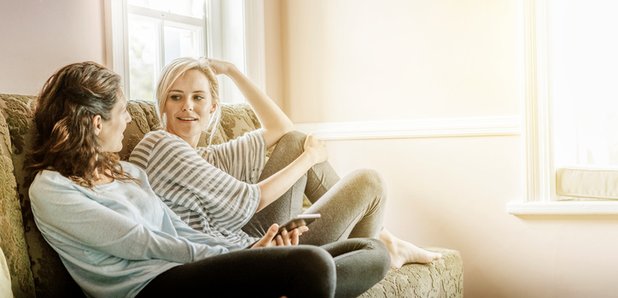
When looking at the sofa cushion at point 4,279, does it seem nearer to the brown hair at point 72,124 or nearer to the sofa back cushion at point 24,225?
the sofa back cushion at point 24,225

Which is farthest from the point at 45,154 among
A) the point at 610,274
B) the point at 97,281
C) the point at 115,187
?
the point at 610,274

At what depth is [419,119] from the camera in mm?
3586

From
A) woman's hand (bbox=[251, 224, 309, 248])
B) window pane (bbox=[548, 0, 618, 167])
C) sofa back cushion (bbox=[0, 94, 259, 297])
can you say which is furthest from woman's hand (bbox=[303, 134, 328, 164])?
window pane (bbox=[548, 0, 618, 167])

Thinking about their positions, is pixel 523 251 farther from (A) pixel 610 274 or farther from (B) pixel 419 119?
(B) pixel 419 119

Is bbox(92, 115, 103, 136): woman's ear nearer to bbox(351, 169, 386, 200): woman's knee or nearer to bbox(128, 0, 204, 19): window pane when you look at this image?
bbox(351, 169, 386, 200): woman's knee

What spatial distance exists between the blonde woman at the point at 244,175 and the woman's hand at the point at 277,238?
0.27 m

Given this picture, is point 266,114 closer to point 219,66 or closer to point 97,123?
point 219,66

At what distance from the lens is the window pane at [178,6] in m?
3.36

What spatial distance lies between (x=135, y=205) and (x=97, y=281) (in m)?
0.23

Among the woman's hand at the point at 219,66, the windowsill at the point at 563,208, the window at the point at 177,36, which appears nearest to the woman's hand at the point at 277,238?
the woman's hand at the point at 219,66

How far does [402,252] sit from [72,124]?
1.30 metres

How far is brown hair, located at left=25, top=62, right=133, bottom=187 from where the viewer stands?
197 cm

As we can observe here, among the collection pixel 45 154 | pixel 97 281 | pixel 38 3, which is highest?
pixel 38 3

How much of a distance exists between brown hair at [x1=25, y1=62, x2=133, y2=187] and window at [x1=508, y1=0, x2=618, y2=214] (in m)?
1.82
